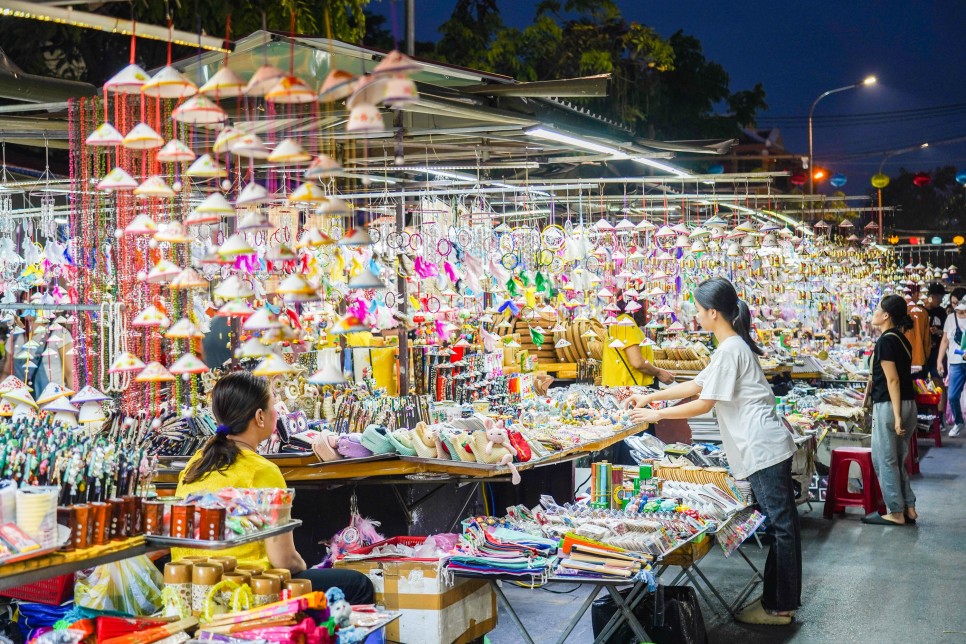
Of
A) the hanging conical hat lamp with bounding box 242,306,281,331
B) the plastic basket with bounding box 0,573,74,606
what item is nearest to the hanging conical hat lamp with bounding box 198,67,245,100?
the hanging conical hat lamp with bounding box 242,306,281,331

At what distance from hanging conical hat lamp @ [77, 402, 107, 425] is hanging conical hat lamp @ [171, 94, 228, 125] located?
75.5 inches

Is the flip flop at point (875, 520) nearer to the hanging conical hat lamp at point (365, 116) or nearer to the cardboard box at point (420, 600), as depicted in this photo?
the cardboard box at point (420, 600)

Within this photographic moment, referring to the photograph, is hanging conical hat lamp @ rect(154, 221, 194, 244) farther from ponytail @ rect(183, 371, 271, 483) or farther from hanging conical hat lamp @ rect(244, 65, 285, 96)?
hanging conical hat lamp @ rect(244, 65, 285, 96)

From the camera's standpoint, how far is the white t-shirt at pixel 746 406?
5.17m

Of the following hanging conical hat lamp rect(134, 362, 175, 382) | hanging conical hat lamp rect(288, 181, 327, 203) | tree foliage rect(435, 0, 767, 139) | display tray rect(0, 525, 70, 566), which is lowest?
display tray rect(0, 525, 70, 566)

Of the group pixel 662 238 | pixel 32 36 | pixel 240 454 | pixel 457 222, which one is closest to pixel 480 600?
pixel 240 454

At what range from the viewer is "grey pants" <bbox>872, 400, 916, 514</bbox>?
7.83 meters

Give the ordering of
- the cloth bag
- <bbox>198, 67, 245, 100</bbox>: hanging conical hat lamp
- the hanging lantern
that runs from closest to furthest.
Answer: <bbox>198, 67, 245, 100</bbox>: hanging conical hat lamp, the cloth bag, the hanging lantern

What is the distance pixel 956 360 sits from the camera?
12953mm

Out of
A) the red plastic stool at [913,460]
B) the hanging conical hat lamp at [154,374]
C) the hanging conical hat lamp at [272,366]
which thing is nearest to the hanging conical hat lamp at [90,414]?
the hanging conical hat lamp at [154,374]

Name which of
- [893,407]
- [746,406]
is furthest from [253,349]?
[893,407]

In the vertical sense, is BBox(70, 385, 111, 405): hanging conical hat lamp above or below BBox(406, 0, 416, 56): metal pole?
A: below

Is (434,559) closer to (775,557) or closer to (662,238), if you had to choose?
(775,557)

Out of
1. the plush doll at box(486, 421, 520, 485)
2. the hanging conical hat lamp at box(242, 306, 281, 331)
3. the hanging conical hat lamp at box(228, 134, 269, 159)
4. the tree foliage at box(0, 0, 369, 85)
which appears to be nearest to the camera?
the hanging conical hat lamp at box(228, 134, 269, 159)
